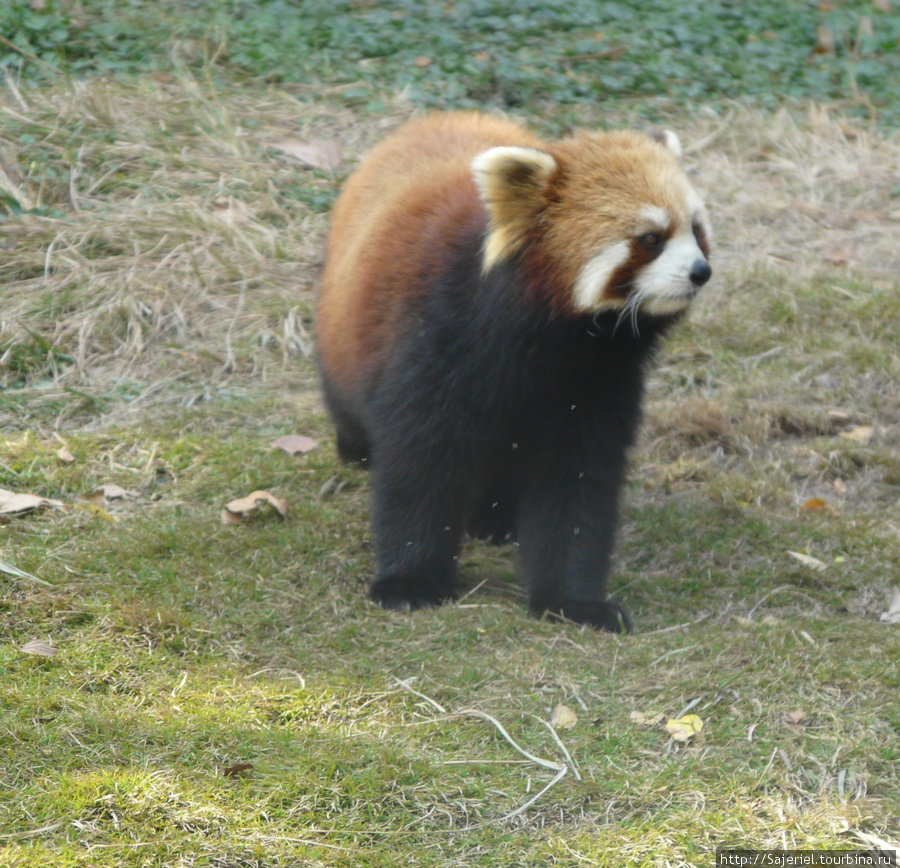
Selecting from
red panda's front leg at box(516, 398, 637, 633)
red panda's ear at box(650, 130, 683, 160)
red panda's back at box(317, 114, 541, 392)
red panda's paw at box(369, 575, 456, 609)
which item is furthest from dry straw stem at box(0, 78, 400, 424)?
red panda's ear at box(650, 130, 683, 160)

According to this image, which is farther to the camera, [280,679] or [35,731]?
[280,679]

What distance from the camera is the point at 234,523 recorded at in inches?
179

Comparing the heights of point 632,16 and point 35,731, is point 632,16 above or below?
above

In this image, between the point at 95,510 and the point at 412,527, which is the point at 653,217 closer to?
the point at 412,527

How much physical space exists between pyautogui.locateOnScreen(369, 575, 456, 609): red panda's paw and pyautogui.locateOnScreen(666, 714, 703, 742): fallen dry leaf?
1.17 meters

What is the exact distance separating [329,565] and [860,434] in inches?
112

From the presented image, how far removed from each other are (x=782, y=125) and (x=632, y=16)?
1878mm

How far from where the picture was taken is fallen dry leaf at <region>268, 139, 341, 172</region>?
7812mm

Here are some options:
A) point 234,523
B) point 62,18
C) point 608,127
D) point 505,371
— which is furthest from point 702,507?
point 62,18

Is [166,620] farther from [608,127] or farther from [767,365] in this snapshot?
[608,127]

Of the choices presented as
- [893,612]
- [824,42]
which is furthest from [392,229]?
[824,42]

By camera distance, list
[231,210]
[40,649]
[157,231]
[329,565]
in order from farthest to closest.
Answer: [231,210] < [157,231] < [329,565] < [40,649]

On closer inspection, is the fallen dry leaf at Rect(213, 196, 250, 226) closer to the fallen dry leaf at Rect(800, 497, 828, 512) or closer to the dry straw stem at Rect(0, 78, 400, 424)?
the dry straw stem at Rect(0, 78, 400, 424)

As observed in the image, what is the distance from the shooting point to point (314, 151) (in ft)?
25.9
